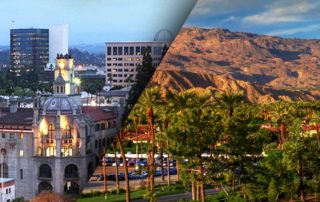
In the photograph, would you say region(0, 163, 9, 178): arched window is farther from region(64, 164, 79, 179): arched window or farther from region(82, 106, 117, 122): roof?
region(82, 106, 117, 122): roof

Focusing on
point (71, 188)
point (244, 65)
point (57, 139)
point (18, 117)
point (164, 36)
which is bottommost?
point (71, 188)

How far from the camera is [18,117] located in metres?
4.79

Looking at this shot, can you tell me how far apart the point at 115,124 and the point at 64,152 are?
10.0 inches

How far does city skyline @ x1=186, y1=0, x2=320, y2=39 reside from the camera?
466cm

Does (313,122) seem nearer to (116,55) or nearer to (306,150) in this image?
(306,150)

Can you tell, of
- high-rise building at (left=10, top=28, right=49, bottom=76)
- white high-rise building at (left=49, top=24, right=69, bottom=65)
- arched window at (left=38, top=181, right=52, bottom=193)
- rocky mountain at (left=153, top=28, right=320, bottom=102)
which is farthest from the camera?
high-rise building at (left=10, top=28, right=49, bottom=76)

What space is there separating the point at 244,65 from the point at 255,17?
0.22 m

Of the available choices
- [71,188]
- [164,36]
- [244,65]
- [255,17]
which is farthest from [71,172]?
[255,17]

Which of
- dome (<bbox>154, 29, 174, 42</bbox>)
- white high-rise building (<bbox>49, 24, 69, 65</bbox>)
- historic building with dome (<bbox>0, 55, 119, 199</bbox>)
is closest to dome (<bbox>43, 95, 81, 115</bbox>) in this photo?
historic building with dome (<bbox>0, 55, 119, 199</bbox>)

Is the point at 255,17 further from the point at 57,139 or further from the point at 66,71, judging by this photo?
the point at 57,139

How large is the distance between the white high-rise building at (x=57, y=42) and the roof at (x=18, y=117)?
27cm

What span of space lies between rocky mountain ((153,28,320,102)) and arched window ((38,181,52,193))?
0.66 metres

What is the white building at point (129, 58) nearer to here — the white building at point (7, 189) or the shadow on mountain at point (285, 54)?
the shadow on mountain at point (285, 54)

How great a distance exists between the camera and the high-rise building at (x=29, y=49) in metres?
4.99
